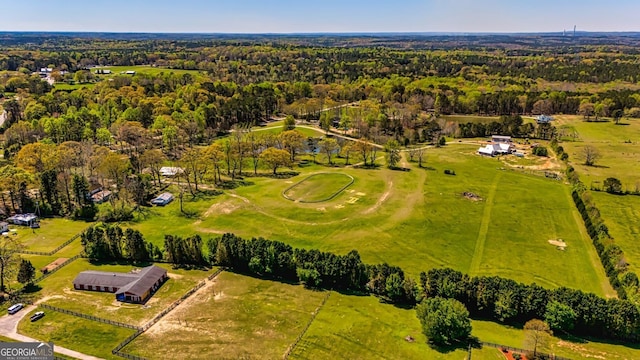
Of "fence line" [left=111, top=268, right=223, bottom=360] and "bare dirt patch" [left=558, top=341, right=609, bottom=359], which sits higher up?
"fence line" [left=111, top=268, right=223, bottom=360]

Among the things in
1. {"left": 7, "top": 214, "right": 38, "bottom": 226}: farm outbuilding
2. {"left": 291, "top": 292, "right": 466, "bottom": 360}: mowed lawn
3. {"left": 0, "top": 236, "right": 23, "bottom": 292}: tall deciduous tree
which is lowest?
{"left": 291, "top": 292, "right": 466, "bottom": 360}: mowed lawn

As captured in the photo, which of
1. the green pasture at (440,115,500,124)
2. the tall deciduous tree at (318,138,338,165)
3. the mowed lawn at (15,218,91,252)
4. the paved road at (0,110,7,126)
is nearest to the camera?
the mowed lawn at (15,218,91,252)

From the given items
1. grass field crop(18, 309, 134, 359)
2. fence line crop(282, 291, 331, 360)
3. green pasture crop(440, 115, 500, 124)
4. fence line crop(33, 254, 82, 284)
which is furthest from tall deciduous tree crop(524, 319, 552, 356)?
green pasture crop(440, 115, 500, 124)

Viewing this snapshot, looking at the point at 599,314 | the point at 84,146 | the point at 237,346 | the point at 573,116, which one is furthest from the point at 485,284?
the point at 573,116

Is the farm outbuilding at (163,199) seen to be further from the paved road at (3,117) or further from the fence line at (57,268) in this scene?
the paved road at (3,117)

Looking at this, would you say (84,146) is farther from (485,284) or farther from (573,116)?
(573,116)

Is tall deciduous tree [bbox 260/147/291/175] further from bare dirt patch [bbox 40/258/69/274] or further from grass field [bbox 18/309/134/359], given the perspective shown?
grass field [bbox 18/309/134/359]
